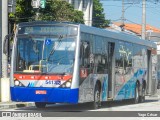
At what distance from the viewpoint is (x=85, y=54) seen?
64.8ft

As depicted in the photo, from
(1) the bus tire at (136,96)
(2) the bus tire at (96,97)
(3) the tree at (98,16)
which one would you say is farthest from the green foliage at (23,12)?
(3) the tree at (98,16)

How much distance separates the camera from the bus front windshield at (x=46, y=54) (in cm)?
1895

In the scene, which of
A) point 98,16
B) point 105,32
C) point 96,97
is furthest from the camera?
point 98,16

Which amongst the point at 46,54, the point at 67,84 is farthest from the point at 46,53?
the point at 67,84

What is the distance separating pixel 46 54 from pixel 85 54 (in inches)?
58.8

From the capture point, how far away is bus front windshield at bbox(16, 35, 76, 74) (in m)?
19.0

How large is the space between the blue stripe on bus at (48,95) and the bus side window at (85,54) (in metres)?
1.23

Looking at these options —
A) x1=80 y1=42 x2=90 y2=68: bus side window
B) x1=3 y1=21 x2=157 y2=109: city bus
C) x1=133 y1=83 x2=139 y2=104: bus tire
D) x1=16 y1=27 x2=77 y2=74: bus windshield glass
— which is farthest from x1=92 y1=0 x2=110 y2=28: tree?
x1=16 y1=27 x2=77 y2=74: bus windshield glass

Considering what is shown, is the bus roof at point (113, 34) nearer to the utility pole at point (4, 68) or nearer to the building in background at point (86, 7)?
the utility pole at point (4, 68)

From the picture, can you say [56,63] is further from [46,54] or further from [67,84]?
[67,84]

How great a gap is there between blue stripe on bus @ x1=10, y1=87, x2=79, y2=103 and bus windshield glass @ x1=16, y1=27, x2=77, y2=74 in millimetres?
630

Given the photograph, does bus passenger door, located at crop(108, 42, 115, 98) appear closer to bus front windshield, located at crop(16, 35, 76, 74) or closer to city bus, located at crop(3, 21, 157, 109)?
city bus, located at crop(3, 21, 157, 109)

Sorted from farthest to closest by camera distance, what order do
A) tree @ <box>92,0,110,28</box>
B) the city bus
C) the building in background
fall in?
tree @ <box>92,0,110,28</box>
the building in background
the city bus

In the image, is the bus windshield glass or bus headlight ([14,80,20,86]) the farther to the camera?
bus headlight ([14,80,20,86])
